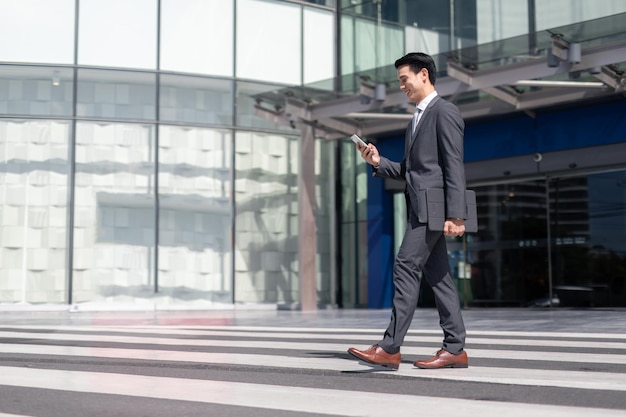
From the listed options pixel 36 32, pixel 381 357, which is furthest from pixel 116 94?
pixel 381 357

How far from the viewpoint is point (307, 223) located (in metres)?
19.7

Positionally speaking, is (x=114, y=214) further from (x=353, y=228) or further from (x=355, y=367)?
(x=355, y=367)

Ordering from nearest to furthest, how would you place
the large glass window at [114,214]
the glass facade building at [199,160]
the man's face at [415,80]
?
the man's face at [415,80], the glass facade building at [199,160], the large glass window at [114,214]

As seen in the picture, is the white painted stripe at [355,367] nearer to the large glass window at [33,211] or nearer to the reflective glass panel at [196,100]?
the large glass window at [33,211]

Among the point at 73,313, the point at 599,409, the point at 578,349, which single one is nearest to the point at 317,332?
the point at 578,349

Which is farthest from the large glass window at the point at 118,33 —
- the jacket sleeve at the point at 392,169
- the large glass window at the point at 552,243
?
the jacket sleeve at the point at 392,169

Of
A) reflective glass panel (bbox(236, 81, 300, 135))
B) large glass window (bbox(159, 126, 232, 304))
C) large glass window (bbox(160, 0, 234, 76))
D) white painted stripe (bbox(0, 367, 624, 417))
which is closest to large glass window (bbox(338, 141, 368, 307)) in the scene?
reflective glass panel (bbox(236, 81, 300, 135))

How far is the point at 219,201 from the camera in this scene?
20.4 metres

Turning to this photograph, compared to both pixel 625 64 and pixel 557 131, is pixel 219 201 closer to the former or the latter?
pixel 557 131

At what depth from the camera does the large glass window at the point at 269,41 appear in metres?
21.0

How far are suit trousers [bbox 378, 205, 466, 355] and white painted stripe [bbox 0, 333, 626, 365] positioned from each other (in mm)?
814

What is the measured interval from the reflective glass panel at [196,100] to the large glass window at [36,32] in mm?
2201

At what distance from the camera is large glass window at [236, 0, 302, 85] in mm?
20984

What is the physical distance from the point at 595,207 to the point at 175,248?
8.84 meters
